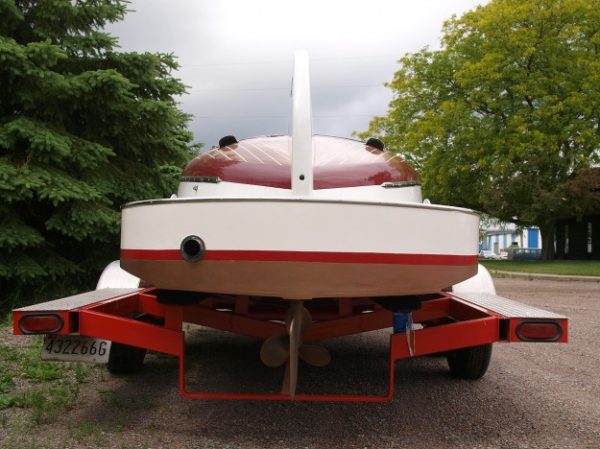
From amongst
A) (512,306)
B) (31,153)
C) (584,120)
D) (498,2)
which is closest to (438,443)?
(512,306)

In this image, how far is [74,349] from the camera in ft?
12.0

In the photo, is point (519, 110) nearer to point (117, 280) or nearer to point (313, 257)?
point (117, 280)

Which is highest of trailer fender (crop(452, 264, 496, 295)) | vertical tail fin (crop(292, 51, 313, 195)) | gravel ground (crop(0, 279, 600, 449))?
vertical tail fin (crop(292, 51, 313, 195))

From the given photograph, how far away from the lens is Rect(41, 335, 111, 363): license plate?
3.65m

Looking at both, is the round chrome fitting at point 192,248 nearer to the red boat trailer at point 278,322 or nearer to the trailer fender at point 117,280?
the red boat trailer at point 278,322

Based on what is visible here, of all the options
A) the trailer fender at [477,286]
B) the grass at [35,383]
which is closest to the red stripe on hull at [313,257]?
the grass at [35,383]

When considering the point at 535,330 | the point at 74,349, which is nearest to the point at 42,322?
the point at 74,349

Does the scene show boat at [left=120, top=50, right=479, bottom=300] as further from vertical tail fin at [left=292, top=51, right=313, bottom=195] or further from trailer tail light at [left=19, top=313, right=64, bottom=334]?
trailer tail light at [left=19, top=313, right=64, bottom=334]

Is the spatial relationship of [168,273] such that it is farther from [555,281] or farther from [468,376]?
[555,281]

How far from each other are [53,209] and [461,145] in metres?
22.8

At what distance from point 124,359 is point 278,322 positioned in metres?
1.39

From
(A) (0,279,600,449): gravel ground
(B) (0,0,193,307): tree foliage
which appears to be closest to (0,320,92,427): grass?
(A) (0,279,600,449): gravel ground

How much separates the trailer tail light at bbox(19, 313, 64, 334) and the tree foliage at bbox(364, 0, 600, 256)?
23944mm

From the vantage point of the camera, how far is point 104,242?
25.8 feet
